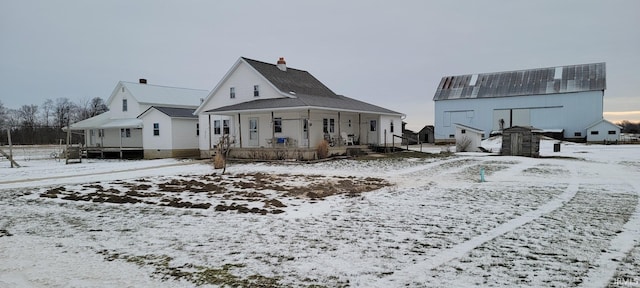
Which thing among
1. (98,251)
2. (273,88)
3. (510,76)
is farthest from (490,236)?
(510,76)

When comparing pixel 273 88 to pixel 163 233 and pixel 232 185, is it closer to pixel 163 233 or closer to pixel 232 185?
pixel 232 185

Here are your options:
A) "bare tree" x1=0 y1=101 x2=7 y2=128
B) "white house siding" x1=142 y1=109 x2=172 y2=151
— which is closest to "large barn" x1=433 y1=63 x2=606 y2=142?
"white house siding" x1=142 y1=109 x2=172 y2=151

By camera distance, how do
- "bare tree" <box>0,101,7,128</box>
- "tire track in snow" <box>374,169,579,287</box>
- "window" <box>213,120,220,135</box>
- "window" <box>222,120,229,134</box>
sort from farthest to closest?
1. "bare tree" <box>0,101,7,128</box>
2. "window" <box>213,120,220,135</box>
3. "window" <box>222,120,229,134</box>
4. "tire track in snow" <box>374,169,579,287</box>

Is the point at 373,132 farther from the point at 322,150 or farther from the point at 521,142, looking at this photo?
the point at 521,142

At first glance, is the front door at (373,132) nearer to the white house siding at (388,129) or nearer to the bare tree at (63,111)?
the white house siding at (388,129)

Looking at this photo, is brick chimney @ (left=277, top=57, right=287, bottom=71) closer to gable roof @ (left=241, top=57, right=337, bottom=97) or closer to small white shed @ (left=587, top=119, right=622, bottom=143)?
gable roof @ (left=241, top=57, right=337, bottom=97)

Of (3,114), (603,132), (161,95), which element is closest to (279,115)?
(161,95)

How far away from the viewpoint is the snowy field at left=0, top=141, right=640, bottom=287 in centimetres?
474

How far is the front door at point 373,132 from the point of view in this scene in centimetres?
2855

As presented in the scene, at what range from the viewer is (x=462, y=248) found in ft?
18.8

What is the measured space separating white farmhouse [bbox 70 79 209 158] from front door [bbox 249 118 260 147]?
21.2 feet

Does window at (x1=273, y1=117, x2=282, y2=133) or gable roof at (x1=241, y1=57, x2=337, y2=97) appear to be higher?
gable roof at (x1=241, y1=57, x2=337, y2=97)

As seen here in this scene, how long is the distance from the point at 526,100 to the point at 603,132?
24.9ft

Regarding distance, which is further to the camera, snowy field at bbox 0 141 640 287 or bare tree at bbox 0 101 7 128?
bare tree at bbox 0 101 7 128
